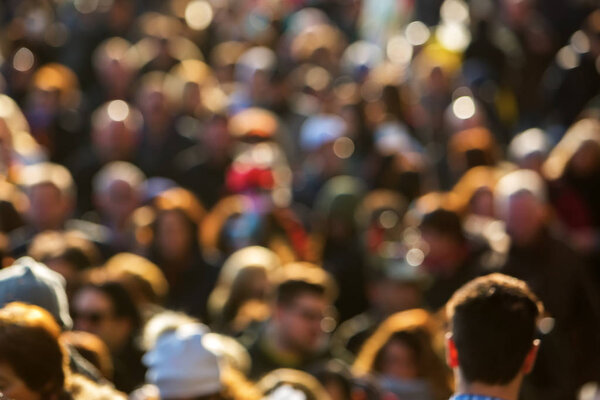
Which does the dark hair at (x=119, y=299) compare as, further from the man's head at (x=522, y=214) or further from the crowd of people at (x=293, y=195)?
the man's head at (x=522, y=214)

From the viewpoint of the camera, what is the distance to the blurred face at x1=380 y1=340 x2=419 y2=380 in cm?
844

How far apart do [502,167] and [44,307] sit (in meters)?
8.14

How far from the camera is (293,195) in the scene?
14.0 metres

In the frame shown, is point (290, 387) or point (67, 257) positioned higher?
point (290, 387)

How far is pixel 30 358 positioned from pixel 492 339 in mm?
1595

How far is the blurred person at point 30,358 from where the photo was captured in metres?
5.21

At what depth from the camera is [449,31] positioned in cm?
1911

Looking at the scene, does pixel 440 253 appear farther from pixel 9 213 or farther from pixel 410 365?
pixel 9 213

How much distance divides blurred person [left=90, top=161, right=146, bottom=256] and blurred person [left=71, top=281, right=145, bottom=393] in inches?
139

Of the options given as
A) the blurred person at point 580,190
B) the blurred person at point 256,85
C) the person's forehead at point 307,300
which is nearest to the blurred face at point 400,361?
the person's forehead at point 307,300

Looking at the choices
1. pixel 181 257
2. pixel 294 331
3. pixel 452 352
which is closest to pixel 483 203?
pixel 181 257

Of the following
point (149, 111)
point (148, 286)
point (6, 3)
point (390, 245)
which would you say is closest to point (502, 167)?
point (390, 245)

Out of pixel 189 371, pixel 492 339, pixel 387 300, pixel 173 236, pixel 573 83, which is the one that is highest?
pixel 492 339

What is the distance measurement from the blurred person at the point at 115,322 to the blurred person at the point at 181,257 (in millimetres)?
2376
